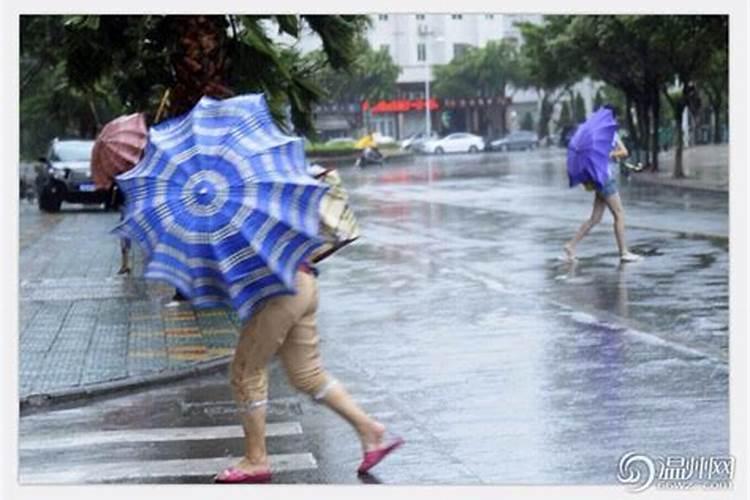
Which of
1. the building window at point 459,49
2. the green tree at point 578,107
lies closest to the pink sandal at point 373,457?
the green tree at point 578,107

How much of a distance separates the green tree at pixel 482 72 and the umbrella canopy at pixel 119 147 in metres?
62.6

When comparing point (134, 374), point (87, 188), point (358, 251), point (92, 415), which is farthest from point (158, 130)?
point (87, 188)

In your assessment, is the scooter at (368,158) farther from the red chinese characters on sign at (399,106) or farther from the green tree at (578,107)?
the green tree at (578,107)

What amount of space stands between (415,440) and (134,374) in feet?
9.62

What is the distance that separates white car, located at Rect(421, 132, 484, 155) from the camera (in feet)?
249

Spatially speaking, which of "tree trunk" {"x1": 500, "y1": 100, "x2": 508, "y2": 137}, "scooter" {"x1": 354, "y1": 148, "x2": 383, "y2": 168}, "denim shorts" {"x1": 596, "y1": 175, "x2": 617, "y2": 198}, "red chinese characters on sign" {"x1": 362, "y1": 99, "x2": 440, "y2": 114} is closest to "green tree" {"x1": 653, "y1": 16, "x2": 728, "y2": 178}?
"denim shorts" {"x1": 596, "y1": 175, "x2": 617, "y2": 198}

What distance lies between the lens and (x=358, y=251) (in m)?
21.5

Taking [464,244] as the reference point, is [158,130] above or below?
above

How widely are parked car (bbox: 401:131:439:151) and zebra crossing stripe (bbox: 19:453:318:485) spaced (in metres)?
67.9

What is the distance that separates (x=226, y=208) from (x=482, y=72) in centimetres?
7385

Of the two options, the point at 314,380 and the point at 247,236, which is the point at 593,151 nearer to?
the point at 314,380

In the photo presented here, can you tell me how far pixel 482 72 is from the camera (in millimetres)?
80625

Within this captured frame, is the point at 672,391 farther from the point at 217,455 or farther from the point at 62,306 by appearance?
the point at 62,306

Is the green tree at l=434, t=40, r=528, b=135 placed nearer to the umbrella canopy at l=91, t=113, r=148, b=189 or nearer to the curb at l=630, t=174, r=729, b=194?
the curb at l=630, t=174, r=729, b=194
